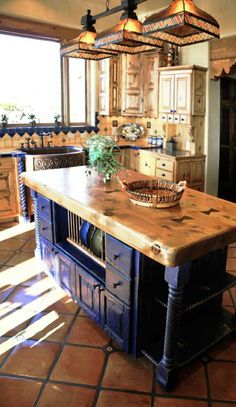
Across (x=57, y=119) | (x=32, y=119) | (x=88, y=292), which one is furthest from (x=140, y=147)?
(x=88, y=292)

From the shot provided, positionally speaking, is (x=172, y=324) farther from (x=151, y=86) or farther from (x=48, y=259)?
(x=151, y=86)

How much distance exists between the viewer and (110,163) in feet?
9.46

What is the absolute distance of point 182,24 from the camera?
2.21 m

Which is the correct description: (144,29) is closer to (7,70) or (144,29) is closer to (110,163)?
(110,163)

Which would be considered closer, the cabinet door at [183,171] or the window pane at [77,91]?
the cabinet door at [183,171]

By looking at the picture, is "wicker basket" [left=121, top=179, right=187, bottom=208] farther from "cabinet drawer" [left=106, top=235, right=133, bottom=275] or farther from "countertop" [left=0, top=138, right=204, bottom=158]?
"countertop" [left=0, top=138, right=204, bottom=158]

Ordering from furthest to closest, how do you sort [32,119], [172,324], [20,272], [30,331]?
[32,119], [20,272], [30,331], [172,324]

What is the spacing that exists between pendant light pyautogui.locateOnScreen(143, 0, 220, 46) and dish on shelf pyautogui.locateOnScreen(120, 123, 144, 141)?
3644mm

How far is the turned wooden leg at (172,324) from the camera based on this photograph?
192 centimetres

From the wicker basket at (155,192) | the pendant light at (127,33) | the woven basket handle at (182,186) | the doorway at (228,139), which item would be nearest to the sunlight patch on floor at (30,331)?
the wicker basket at (155,192)

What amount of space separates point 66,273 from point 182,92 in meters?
3.34

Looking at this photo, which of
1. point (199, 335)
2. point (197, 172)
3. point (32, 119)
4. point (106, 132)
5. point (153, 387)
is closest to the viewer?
point (153, 387)

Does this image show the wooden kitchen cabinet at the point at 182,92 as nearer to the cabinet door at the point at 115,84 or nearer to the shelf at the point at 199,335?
the cabinet door at the point at 115,84

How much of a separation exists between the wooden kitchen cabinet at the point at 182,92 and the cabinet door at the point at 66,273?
121 inches
